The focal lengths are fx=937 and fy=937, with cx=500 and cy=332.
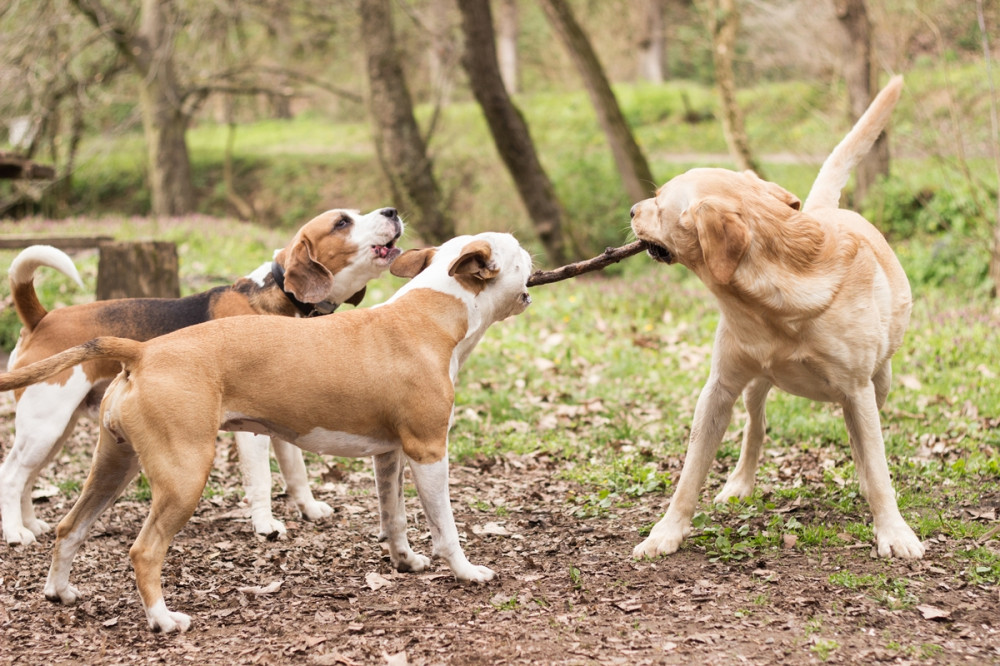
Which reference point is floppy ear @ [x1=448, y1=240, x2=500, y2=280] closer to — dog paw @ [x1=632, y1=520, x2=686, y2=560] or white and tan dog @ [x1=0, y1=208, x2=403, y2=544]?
white and tan dog @ [x1=0, y1=208, x2=403, y2=544]

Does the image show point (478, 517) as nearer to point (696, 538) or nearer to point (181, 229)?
point (696, 538)

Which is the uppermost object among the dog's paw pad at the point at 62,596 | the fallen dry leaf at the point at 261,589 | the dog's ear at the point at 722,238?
the dog's ear at the point at 722,238

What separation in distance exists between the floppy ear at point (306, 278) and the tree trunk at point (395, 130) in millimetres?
11197

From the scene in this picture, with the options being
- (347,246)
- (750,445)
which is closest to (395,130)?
(347,246)

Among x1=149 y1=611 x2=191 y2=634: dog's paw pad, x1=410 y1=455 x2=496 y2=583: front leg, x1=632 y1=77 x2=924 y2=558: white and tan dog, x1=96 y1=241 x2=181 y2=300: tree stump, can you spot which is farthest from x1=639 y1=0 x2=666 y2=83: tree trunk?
x1=149 y1=611 x2=191 y2=634: dog's paw pad

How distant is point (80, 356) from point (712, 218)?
9.38ft

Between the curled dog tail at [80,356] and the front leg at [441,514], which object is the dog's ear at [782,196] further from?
the curled dog tail at [80,356]

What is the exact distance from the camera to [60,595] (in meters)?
4.52

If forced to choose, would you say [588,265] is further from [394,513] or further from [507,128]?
[507,128]

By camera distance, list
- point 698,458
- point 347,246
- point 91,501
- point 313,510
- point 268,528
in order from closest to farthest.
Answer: point 91,501
point 698,458
point 268,528
point 347,246
point 313,510

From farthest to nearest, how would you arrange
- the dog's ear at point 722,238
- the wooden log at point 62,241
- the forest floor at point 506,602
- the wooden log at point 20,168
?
the wooden log at point 20,168 < the wooden log at point 62,241 < the dog's ear at point 722,238 < the forest floor at point 506,602

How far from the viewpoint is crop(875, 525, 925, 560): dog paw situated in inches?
181

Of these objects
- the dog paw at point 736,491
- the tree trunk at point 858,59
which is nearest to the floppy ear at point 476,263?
the dog paw at point 736,491

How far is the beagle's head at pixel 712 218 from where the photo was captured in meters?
4.31
